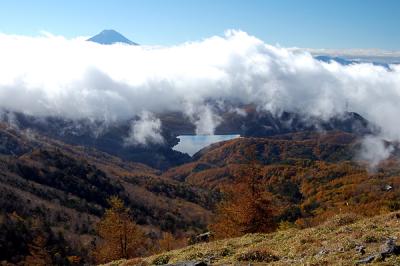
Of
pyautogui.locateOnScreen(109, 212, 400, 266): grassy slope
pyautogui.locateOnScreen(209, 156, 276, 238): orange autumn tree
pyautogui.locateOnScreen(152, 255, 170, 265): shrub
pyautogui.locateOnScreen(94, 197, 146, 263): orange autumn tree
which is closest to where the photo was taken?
pyautogui.locateOnScreen(109, 212, 400, 266): grassy slope

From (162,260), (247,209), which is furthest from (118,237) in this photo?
(162,260)

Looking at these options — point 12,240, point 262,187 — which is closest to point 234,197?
point 262,187

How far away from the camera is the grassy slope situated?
70.8 feet

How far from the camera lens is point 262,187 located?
2347 inches

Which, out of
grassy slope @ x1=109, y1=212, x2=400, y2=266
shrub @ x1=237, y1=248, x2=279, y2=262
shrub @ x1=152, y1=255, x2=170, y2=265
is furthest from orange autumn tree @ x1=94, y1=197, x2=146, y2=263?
shrub @ x1=237, y1=248, x2=279, y2=262

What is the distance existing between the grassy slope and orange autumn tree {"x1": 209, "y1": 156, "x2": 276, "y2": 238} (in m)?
20.9

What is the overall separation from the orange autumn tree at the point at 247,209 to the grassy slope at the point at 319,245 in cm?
2088

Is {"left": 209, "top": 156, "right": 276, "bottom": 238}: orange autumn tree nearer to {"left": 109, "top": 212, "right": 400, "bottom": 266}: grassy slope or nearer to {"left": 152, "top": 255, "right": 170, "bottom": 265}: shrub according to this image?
{"left": 109, "top": 212, "right": 400, "bottom": 266}: grassy slope

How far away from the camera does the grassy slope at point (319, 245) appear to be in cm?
2158

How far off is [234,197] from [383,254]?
40611 millimetres

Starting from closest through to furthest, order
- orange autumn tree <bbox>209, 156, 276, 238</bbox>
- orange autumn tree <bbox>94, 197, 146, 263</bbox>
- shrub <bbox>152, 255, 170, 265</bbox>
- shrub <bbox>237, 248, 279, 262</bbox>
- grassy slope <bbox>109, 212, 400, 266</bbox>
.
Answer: grassy slope <bbox>109, 212, 400, 266</bbox> < shrub <bbox>237, 248, 279, 262</bbox> < shrub <bbox>152, 255, 170, 265</bbox> < orange autumn tree <bbox>209, 156, 276, 238</bbox> < orange autumn tree <bbox>94, 197, 146, 263</bbox>

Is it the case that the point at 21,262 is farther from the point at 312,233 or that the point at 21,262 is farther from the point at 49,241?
the point at 312,233

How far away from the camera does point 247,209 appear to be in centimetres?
5616

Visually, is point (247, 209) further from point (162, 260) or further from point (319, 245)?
point (319, 245)
